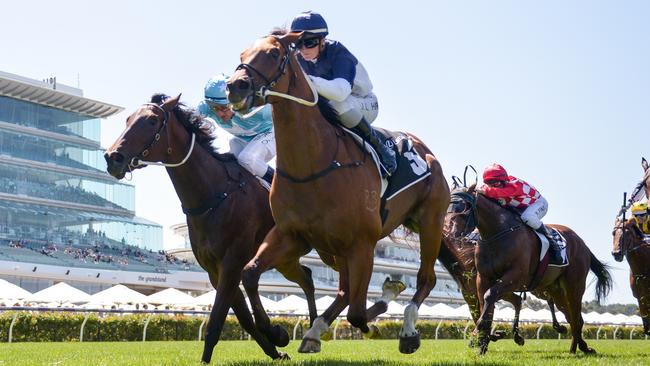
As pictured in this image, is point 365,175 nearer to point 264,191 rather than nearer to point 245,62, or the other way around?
point 245,62

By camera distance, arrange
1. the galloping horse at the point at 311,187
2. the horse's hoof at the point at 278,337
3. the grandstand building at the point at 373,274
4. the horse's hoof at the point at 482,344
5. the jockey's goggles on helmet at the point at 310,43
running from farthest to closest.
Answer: the grandstand building at the point at 373,274 < the horse's hoof at the point at 482,344 < the horse's hoof at the point at 278,337 < the jockey's goggles on helmet at the point at 310,43 < the galloping horse at the point at 311,187

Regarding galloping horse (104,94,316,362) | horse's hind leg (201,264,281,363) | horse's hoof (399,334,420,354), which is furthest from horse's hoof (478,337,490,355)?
horse's hoof (399,334,420,354)

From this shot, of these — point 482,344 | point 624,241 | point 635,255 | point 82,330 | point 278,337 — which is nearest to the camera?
point 278,337

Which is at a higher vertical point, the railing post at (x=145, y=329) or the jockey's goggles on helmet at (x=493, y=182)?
the jockey's goggles on helmet at (x=493, y=182)

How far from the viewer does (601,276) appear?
1443 cm

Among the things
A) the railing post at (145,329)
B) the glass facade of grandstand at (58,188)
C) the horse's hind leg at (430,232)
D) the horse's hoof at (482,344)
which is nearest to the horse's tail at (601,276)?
the horse's hoof at (482,344)

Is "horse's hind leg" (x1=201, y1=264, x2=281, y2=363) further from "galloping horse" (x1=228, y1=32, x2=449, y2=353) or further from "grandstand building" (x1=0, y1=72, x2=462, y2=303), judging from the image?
"grandstand building" (x1=0, y1=72, x2=462, y2=303)

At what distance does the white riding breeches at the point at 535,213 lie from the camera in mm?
11048

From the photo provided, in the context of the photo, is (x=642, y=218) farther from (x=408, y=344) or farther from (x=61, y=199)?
(x=61, y=199)

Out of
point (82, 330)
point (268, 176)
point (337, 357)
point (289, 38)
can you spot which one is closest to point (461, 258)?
point (337, 357)

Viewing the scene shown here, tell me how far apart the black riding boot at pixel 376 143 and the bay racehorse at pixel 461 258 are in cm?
232

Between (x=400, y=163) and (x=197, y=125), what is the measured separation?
196 cm

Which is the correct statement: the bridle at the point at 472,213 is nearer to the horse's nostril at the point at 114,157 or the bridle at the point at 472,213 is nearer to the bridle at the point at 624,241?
the bridle at the point at 624,241

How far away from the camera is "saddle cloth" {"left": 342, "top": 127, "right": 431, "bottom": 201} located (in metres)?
6.29
